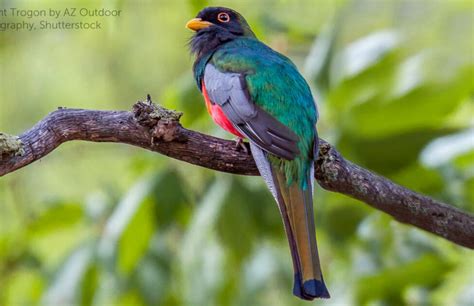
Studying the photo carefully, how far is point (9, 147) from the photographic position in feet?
9.88

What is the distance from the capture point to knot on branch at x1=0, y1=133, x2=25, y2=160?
3.01m

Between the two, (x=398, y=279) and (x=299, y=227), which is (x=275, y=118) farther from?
(x=398, y=279)

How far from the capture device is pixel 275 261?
17.8 ft

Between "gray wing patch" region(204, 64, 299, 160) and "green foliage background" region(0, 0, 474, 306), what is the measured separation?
13.6 inches

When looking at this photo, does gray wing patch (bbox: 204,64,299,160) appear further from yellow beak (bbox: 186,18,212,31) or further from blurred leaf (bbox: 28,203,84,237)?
blurred leaf (bbox: 28,203,84,237)

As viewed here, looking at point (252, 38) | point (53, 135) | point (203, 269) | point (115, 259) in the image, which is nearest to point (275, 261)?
point (203, 269)

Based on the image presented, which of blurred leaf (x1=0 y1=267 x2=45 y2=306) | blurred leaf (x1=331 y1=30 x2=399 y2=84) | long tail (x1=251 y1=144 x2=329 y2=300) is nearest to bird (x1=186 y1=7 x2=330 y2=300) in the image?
long tail (x1=251 y1=144 x2=329 y2=300)

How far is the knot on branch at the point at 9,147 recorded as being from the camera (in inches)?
118

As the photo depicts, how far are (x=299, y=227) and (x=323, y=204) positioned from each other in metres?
2.10

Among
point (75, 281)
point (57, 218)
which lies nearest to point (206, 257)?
point (75, 281)

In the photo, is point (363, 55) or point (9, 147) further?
point (363, 55)

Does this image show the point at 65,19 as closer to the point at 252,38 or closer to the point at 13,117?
the point at 13,117

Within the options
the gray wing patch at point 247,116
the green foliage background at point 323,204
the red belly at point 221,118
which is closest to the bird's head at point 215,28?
the green foliage background at point 323,204

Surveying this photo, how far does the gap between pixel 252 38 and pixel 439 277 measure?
1.62m
